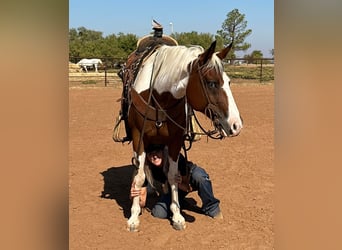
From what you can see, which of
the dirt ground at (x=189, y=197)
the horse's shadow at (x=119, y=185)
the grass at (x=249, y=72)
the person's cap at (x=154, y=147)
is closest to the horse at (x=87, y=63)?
the grass at (x=249, y=72)

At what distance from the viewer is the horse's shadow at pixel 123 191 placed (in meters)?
3.43

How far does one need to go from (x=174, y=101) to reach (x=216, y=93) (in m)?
0.43

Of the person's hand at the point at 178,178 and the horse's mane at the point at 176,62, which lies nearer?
the horse's mane at the point at 176,62

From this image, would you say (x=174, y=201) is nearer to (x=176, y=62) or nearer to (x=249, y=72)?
(x=176, y=62)

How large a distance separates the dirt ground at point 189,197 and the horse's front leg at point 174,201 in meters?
0.06

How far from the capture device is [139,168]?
9.83ft

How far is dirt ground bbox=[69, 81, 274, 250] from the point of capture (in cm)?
277

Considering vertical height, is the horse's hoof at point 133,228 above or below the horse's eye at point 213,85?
below

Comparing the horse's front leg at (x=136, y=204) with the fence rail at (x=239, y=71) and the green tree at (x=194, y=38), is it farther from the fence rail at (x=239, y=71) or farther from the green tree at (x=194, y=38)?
the green tree at (x=194, y=38)

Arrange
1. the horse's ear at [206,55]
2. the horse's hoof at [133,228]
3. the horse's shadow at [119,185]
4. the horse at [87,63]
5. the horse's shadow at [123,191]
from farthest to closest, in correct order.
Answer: the horse at [87,63] < the horse's shadow at [119,185] < the horse's shadow at [123,191] < the horse's hoof at [133,228] < the horse's ear at [206,55]

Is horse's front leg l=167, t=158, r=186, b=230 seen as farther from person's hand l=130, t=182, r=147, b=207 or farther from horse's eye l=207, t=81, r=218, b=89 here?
horse's eye l=207, t=81, r=218, b=89

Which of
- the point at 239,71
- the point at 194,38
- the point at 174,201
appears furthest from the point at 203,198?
the point at 194,38
